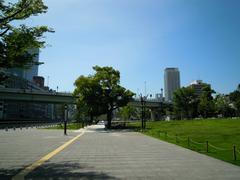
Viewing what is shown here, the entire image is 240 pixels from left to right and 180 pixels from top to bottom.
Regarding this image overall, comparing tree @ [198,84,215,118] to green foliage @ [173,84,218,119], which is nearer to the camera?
green foliage @ [173,84,218,119]

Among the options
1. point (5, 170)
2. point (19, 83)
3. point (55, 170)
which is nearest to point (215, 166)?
point (55, 170)

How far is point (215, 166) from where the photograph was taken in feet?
43.3

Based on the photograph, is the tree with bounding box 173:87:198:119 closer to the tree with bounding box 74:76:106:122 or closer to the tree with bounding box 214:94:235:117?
the tree with bounding box 214:94:235:117

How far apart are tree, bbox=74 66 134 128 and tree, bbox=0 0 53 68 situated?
44.9 m

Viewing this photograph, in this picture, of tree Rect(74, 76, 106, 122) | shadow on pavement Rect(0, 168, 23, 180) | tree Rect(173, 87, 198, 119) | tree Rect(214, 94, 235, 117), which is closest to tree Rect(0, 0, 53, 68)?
shadow on pavement Rect(0, 168, 23, 180)

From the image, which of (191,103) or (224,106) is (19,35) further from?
(224,106)

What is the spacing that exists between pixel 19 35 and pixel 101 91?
153 ft

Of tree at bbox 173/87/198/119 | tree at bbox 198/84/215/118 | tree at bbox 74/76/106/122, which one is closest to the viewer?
tree at bbox 74/76/106/122

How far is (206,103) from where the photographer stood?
107m

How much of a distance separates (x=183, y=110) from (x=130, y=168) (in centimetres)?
9933

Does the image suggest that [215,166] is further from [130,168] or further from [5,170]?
[5,170]

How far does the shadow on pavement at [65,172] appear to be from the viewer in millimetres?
10883

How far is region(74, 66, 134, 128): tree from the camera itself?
59.2 meters

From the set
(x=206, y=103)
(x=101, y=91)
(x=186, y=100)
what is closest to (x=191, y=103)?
(x=186, y=100)
